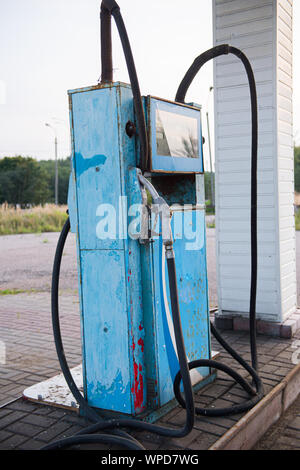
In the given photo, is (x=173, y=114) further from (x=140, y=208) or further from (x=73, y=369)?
(x=73, y=369)

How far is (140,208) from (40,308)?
439 cm

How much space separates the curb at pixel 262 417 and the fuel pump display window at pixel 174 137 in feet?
5.42

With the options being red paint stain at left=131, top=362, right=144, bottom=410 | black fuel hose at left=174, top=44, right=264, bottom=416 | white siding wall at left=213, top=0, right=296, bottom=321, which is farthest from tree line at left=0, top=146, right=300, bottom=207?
red paint stain at left=131, top=362, right=144, bottom=410

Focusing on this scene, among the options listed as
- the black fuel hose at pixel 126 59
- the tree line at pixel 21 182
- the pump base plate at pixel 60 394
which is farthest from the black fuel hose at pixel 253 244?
the tree line at pixel 21 182

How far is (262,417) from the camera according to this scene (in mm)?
3430

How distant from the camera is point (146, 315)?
3.22m

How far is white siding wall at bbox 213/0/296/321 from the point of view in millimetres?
5062

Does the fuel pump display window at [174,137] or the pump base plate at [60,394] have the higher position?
the fuel pump display window at [174,137]

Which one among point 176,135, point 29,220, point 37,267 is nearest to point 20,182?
point 29,220

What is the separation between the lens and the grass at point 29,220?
22.8 meters

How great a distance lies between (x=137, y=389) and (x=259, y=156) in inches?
115

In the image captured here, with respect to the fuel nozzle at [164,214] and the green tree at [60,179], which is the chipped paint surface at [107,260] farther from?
the green tree at [60,179]

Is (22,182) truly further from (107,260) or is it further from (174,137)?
(107,260)

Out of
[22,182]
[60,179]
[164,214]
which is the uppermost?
[60,179]
